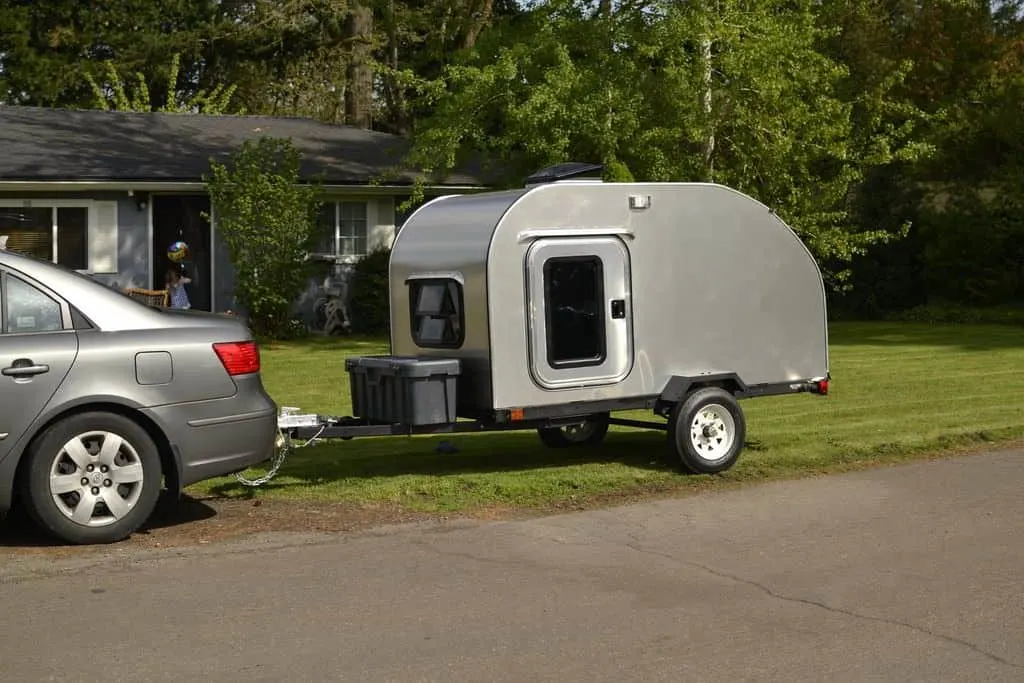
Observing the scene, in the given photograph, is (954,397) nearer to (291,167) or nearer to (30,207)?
(291,167)

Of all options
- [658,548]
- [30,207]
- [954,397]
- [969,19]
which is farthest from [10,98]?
[658,548]

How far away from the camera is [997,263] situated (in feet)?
99.0

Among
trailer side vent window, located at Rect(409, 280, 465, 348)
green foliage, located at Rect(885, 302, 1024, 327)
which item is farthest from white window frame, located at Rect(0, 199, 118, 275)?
green foliage, located at Rect(885, 302, 1024, 327)

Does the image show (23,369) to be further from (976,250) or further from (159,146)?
(976,250)

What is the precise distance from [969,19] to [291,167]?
46.6 feet

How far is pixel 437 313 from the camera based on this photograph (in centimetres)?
1034

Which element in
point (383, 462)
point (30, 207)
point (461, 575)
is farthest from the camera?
point (30, 207)

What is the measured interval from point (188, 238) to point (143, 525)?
18240mm

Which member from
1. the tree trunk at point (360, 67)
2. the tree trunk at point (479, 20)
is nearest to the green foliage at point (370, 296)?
the tree trunk at point (479, 20)

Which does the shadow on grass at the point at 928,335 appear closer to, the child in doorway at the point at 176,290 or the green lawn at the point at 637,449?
the green lawn at the point at 637,449

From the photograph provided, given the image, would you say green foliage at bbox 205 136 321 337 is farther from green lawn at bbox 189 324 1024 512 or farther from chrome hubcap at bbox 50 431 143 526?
chrome hubcap at bbox 50 431 143 526

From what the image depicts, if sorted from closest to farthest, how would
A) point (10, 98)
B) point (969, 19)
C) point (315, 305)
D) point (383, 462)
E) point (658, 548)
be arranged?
point (658, 548), point (383, 462), point (315, 305), point (969, 19), point (10, 98)

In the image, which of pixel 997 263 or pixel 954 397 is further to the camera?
pixel 997 263

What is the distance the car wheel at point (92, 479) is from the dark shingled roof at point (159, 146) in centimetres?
1653
